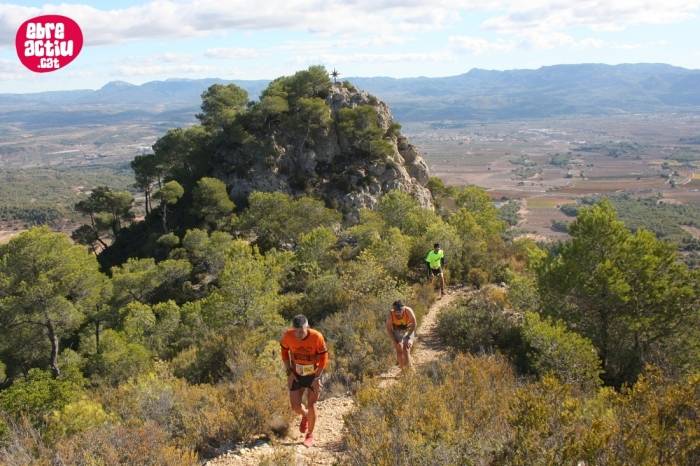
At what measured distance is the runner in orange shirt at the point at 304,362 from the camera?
312 inches

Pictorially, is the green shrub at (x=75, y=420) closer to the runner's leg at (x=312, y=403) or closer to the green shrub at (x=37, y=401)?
the green shrub at (x=37, y=401)

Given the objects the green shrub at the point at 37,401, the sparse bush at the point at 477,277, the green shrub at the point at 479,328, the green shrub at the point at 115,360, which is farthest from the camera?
the green shrub at the point at 115,360

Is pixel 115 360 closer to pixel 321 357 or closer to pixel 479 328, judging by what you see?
pixel 479 328

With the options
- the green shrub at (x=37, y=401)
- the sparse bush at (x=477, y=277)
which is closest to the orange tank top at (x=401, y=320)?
the green shrub at (x=37, y=401)

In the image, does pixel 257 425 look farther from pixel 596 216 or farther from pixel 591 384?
pixel 596 216

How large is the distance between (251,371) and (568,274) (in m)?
7.73

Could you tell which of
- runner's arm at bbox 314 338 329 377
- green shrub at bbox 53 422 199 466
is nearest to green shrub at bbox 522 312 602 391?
runner's arm at bbox 314 338 329 377

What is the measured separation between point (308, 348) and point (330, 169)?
35.0 metres

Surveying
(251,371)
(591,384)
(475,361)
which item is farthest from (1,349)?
(591,384)

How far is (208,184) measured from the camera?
37.4 metres

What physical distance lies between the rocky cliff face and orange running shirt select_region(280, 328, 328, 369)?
3107 cm

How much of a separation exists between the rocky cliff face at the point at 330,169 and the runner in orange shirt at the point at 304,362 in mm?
31073

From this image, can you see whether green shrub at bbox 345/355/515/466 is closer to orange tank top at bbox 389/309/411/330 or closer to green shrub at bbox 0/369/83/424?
orange tank top at bbox 389/309/411/330

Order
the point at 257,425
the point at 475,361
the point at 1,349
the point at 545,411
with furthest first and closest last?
the point at 1,349 → the point at 475,361 → the point at 257,425 → the point at 545,411
